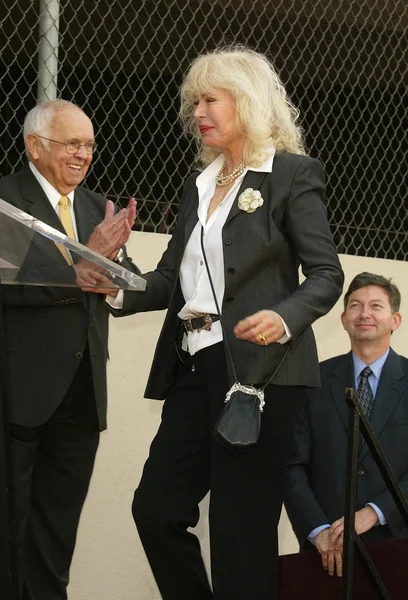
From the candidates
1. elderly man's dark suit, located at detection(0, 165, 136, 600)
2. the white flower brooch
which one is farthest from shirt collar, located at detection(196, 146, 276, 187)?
elderly man's dark suit, located at detection(0, 165, 136, 600)

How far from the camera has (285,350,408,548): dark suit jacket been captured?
3863mm

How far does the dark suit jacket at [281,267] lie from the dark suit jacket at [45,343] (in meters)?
0.58

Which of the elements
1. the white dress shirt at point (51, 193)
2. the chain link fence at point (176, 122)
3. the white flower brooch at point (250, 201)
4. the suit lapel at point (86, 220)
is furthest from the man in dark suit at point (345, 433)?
the chain link fence at point (176, 122)

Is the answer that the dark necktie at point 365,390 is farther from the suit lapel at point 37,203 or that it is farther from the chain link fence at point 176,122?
the chain link fence at point 176,122

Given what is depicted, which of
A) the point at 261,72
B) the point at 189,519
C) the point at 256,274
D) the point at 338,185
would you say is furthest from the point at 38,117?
the point at 338,185

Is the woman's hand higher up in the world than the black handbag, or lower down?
higher up

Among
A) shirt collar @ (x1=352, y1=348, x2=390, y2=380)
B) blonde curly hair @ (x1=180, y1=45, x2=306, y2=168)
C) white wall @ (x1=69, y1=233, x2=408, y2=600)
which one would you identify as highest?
blonde curly hair @ (x1=180, y1=45, x2=306, y2=168)

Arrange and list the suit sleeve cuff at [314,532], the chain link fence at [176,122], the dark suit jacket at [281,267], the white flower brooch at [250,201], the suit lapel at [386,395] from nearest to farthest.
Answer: the dark suit jacket at [281,267] → the white flower brooch at [250,201] → the suit sleeve cuff at [314,532] → the suit lapel at [386,395] → the chain link fence at [176,122]

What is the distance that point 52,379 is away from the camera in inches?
140

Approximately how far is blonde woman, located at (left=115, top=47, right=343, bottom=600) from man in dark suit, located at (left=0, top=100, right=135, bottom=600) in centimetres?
50

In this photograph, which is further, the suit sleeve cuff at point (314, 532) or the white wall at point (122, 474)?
the white wall at point (122, 474)

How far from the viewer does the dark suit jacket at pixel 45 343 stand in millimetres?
3537

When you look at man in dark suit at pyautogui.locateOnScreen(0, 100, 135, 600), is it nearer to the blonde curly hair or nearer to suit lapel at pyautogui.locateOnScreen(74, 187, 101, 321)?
suit lapel at pyautogui.locateOnScreen(74, 187, 101, 321)

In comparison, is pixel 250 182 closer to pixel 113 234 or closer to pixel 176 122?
pixel 113 234
